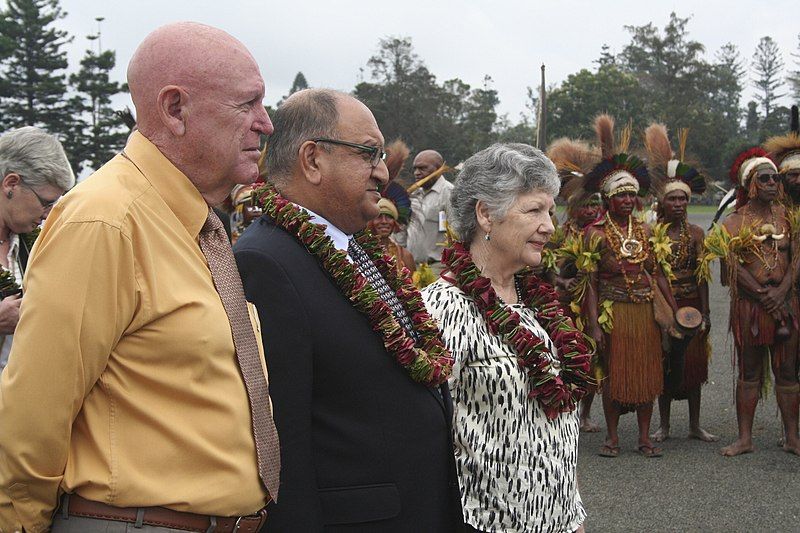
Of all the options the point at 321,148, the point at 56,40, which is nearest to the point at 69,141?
the point at 56,40

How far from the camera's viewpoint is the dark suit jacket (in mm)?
2066

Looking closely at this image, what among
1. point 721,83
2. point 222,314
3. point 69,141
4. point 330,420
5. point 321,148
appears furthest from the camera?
point 721,83

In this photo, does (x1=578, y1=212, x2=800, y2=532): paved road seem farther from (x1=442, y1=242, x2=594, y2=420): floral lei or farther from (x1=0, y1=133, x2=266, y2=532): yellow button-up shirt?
(x1=0, y1=133, x2=266, y2=532): yellow button-up shirt

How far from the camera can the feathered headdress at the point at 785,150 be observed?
6938 millimetres

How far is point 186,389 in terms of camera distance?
161cm

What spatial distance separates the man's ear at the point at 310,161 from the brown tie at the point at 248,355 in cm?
55

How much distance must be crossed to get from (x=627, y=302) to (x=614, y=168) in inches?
44.8

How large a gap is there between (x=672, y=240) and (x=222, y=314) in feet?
20.3

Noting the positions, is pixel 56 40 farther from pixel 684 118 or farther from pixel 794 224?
pixel 684 118

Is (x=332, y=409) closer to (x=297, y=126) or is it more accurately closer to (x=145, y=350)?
(x=145, y=350)

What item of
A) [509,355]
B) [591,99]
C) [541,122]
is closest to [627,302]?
[509,355]

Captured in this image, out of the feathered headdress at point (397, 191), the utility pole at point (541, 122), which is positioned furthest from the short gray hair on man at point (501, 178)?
the utility pole at point (541, 122)

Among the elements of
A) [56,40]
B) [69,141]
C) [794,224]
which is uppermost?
[56,40]

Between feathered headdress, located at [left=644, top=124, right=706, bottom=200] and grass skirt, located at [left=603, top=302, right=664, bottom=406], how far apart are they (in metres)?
1.23
